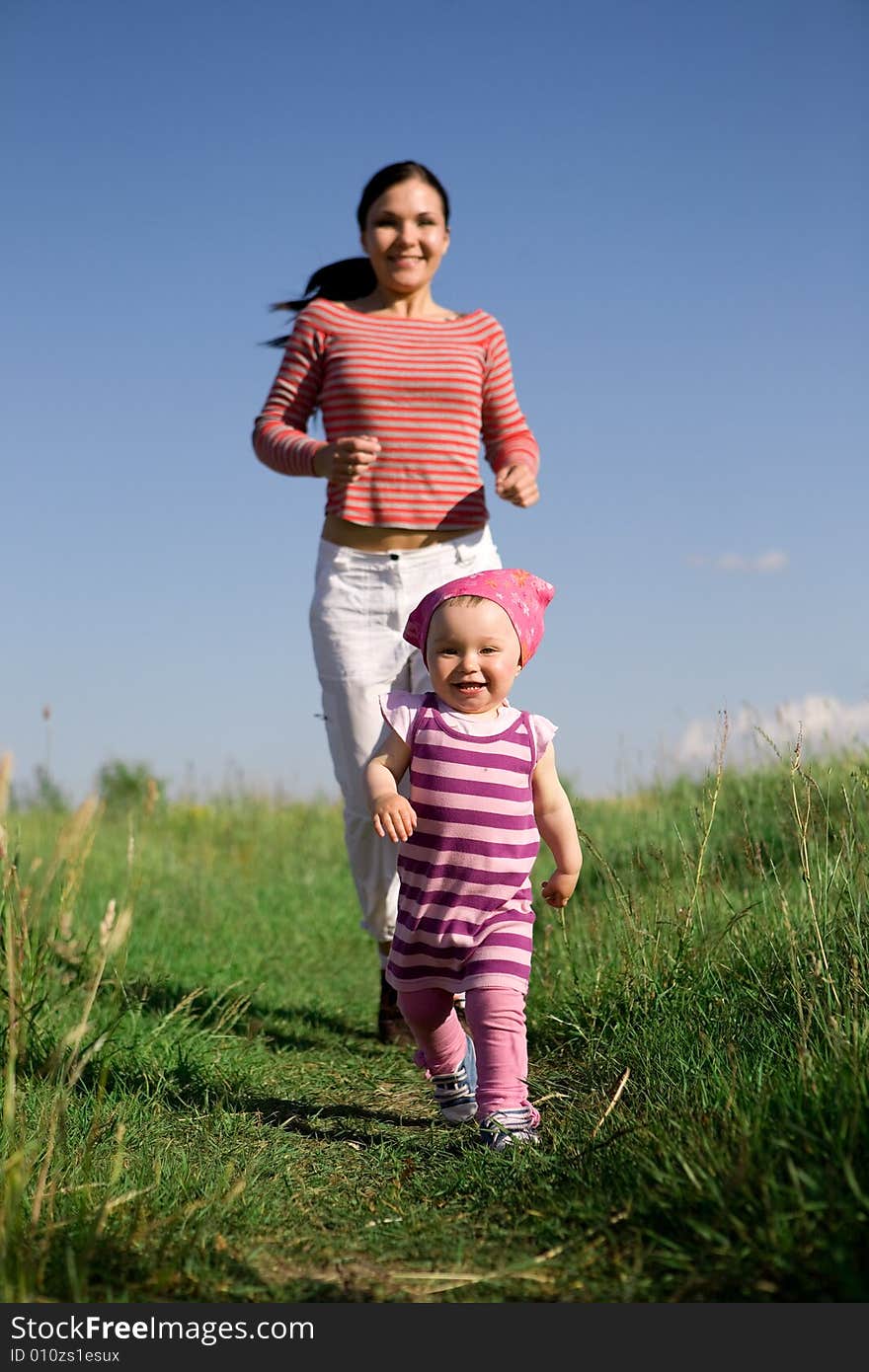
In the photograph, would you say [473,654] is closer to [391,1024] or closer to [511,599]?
[511,599]

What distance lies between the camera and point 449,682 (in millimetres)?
3021

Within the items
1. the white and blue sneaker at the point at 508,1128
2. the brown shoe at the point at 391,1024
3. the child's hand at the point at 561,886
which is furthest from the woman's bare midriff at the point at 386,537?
the white and blue sneaker at the point at 508,1128

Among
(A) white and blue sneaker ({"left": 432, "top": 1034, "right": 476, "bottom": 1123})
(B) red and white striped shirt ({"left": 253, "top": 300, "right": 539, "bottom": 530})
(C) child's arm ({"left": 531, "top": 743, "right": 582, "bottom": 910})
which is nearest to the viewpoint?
(C) child's arm ({"left": 531, "top": 743, "right": 582, "bottom": 910})

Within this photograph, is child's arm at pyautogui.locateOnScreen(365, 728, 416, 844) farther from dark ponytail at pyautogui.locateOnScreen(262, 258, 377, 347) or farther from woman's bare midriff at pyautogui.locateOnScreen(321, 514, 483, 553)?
dark ponytail at pyautogui.locateOnScreen(262, 258, 377, 347)

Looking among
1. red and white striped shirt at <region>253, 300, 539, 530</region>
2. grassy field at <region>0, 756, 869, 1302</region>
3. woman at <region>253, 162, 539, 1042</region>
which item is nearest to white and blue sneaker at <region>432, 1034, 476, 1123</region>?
grassy field at <region>0, 756, 869, 1302</region>

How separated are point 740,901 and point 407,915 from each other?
1.87 metres

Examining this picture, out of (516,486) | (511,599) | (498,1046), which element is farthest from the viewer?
(516,486)

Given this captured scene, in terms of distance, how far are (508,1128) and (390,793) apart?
815 millimetres

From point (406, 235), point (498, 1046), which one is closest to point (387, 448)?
point (406, 235)

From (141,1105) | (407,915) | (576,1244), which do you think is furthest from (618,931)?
(576,1244)

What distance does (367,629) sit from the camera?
4.03m

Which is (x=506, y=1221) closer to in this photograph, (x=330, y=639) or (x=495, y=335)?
(x=330, y=639)

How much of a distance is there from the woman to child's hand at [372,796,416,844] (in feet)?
3.86

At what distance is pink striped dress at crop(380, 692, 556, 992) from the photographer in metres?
2.96
